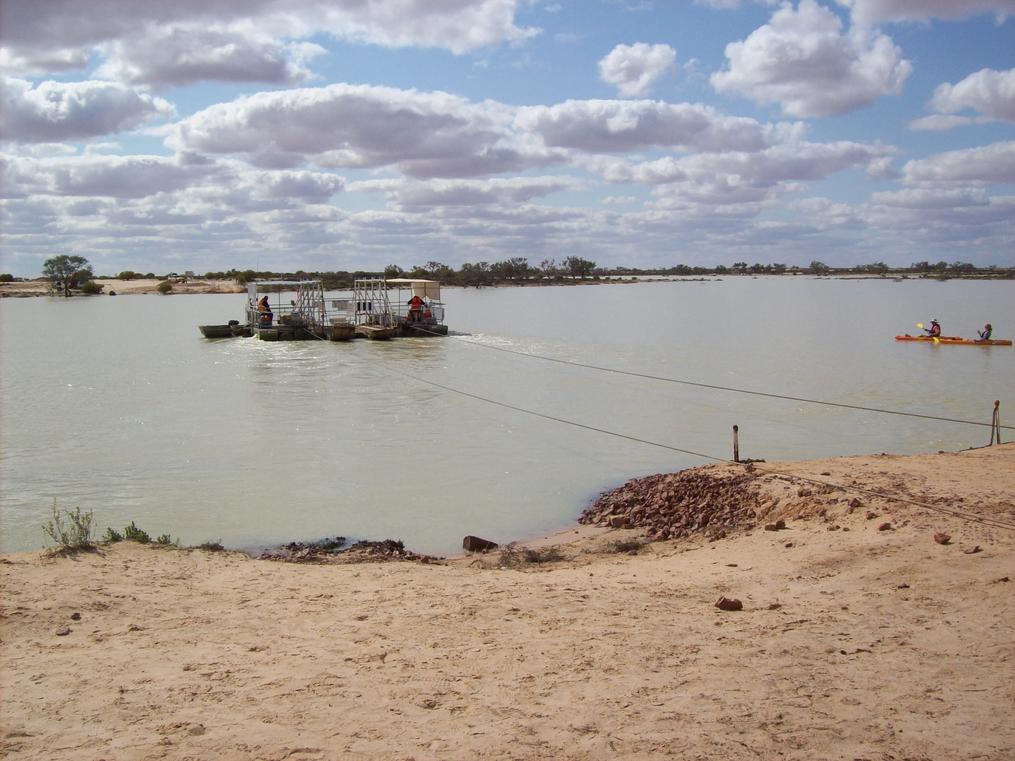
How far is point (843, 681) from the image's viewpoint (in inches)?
188

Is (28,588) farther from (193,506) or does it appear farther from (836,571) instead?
(836,571)

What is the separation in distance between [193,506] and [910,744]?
33.3 feet

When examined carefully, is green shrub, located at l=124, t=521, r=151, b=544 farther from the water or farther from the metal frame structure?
the metal frame structure

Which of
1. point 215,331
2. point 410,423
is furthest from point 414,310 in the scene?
point 410,423

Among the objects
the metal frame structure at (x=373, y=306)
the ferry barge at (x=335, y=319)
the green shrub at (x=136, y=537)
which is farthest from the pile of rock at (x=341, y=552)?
the metal frame structure at (x=373, y=306)

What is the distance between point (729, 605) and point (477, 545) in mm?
3943

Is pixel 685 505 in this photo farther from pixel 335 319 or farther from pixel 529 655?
pixel 335 319

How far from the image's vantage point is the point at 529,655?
5.28 metres

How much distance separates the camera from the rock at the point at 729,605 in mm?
6000

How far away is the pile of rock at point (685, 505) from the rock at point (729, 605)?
285 cm

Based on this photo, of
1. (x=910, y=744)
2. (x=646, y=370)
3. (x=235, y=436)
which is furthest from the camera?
(x=646, y=370)

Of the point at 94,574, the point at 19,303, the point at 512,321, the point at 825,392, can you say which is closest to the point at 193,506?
the point at 94,574

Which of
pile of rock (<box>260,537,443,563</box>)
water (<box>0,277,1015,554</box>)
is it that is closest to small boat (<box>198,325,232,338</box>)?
water (<box>0,277,1015,554</box>)

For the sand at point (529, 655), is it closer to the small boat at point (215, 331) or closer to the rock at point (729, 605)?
the rock at point (729, 605)
